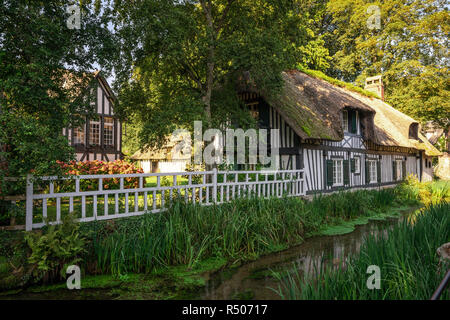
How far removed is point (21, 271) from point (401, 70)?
82.1 ft

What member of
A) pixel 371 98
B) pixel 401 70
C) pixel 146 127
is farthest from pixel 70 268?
pixel 401 70

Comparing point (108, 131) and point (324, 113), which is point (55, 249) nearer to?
point (324, 113)

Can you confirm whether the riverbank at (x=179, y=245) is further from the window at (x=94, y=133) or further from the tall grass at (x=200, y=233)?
the window at (x=94, y=133)

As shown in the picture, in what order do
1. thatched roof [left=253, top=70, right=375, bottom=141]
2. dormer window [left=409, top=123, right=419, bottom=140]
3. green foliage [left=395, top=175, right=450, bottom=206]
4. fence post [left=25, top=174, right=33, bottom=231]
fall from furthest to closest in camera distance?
dormer window [left=409, top=123, right=419, bottom=140] → green foliage [left=395, top=175, right=450, bottom=206] → thatched roof [left=253, top=70, right=375, bottom=141] → fence post [left=25, top=174, right=33, bottom=231]

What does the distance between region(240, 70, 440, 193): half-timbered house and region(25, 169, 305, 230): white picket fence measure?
136 cm

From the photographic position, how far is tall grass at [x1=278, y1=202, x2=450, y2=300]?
3.26 meters

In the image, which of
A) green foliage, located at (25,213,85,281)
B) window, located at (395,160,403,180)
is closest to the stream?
green foliage, located at (25,213,85,281)

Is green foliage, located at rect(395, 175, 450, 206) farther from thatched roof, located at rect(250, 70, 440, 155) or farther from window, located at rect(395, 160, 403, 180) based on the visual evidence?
window, located at rect(395, 160, 403, 180)

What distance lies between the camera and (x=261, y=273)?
5.39 metres

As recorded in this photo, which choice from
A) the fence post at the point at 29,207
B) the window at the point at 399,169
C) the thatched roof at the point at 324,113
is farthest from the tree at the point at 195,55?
the window at the point at 399,169

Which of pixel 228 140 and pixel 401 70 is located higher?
pixel 401 70

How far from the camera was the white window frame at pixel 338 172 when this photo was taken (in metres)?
13.8

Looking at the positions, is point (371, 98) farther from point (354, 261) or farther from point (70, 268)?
point (70, 268)
